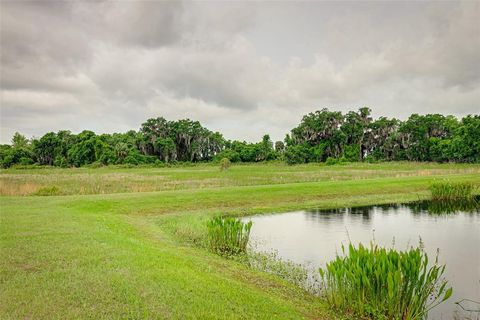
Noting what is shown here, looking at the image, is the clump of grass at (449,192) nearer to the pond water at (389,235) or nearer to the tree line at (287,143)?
the pond water at (389,235)

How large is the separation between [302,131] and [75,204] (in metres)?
110

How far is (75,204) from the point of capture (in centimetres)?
2377

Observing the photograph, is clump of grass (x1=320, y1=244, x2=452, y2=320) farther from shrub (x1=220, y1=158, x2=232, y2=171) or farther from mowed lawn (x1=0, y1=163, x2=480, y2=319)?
shrub (x1=220, y1=158, x2=232, y2=171)

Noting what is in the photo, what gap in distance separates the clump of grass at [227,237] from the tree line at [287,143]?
9080 centimetres

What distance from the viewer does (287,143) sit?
444 feet

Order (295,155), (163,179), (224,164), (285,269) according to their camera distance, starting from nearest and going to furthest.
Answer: (285,269)
(163,179)
(224,164)
(295,155)

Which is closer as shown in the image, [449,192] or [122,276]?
[122,276]

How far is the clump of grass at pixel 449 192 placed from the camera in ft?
104

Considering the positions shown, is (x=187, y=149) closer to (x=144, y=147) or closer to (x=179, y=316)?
(x=144, y=147)

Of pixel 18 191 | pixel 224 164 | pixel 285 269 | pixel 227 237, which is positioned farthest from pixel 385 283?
pixel 224 164

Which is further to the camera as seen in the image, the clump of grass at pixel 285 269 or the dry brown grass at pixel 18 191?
the dry brown grass at pixel 18 191

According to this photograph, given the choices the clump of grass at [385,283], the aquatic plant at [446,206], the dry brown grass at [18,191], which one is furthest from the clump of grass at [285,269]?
the dry brown grass at [18,191]

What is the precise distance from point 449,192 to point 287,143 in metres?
104

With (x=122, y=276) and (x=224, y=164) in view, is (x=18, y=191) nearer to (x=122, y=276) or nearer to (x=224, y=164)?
(x=122, y=276)
